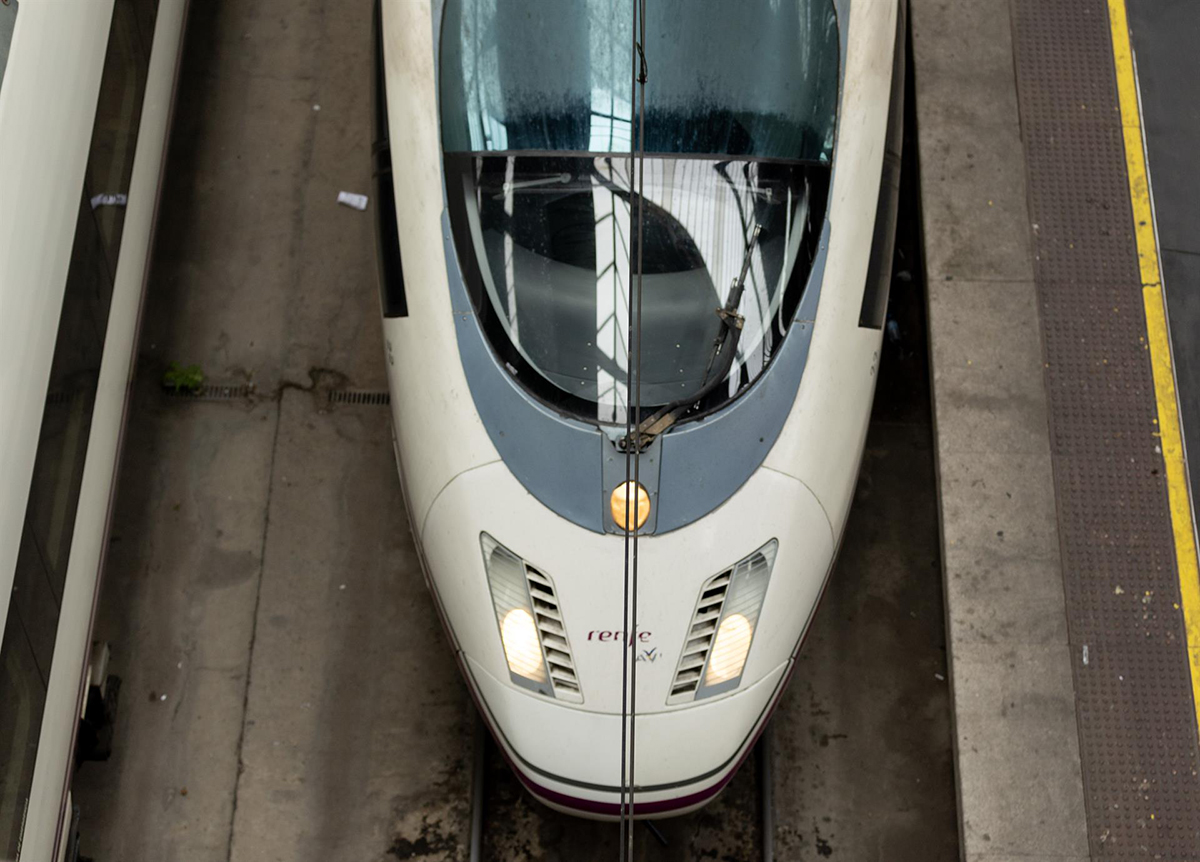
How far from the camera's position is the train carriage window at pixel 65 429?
13.9 ft

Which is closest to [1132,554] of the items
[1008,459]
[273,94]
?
[1008,459]

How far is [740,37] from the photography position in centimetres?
473

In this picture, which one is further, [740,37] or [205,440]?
[205,440]

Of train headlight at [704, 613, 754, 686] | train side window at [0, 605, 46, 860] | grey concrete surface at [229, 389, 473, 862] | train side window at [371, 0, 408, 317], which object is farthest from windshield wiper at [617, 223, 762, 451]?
train side window at [0, 605, 46, 860]

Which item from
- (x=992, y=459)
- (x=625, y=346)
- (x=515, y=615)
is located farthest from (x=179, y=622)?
(x=992, y=459)

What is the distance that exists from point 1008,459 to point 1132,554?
0.65m

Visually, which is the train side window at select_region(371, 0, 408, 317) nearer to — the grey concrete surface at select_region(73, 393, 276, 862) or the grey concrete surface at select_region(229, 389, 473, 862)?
the grey concrete surface at select_region(229, 389, 473, 862)

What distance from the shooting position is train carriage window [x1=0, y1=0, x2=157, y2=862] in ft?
13.9

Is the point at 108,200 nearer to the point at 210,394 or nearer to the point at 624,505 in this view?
the point at 210,394

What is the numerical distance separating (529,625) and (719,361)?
3.73 feet

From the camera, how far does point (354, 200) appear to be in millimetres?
6344

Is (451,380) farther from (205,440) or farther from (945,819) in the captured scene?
(945,819)

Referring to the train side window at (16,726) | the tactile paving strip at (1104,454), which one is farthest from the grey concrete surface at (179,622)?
the tactile paving strip at (1104,454)

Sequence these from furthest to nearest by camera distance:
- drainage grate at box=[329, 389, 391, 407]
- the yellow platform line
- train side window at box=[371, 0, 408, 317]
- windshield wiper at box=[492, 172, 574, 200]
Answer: drainage grate at box=[329, 389, 391, 407] < the yellow platform line < train side window at box=[371, 0, 408, 317] < windshield wiper at box=[492, 172, 574, 200]
